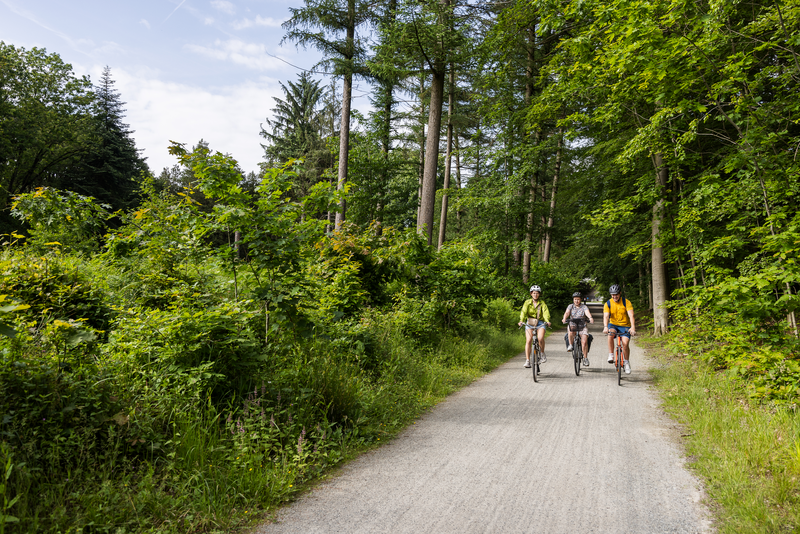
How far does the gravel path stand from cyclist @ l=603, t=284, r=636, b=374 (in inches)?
86.9

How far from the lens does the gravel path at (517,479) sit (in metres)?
3.32

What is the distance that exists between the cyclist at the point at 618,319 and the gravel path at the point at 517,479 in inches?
86.9

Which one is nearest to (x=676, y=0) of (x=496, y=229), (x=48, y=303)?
(x=48, y=303)

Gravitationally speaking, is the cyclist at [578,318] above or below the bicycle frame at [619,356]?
above

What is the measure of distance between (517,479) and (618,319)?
241 inches

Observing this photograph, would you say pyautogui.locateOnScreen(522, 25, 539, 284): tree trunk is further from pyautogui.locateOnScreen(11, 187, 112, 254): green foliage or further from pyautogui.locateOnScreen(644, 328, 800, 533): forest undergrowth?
pyautogui.locateOnScreen(11, 187, 112, 254): green foliage

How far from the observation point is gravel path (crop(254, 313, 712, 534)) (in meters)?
3.32

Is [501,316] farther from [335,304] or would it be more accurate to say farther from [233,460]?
[233,460]

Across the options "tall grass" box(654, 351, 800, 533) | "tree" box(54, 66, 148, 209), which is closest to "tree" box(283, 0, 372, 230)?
"tall grass" box(654, 351, 800, 533)

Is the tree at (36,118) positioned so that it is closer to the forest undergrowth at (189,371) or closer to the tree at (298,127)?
the tree at (298,127)

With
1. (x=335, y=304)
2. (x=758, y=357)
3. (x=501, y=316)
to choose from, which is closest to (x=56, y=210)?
(x=335, y=304)

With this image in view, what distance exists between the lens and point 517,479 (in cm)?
408

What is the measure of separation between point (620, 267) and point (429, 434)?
24.0 m

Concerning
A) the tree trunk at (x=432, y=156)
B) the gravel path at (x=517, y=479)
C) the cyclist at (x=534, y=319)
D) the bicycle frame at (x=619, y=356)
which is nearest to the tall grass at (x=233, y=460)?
the gravel path at (x=517, y=479)
